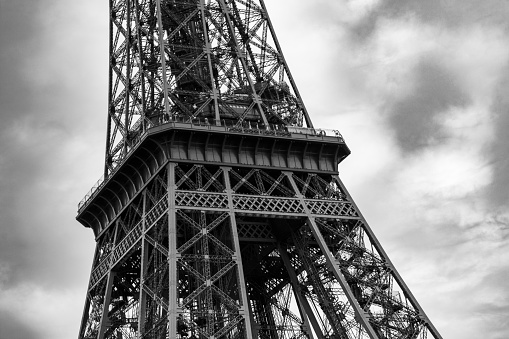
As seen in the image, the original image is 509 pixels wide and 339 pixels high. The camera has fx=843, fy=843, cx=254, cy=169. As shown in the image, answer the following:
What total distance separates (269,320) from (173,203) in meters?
11.5

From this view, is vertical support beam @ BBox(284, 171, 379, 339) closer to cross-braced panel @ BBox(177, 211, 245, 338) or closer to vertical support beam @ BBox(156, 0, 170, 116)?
cross-braced panel @ BBox(177, 211, 245, 338)

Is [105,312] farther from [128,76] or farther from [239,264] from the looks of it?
[128,76]

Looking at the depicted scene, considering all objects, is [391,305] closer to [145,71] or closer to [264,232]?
[264,232]

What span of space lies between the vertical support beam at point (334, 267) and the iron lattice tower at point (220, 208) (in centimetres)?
8

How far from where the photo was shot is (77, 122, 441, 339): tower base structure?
3925 centimetres

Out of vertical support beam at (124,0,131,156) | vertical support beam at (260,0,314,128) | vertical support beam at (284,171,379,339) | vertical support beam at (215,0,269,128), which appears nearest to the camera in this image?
vertical support beam at (284,171,379,339)

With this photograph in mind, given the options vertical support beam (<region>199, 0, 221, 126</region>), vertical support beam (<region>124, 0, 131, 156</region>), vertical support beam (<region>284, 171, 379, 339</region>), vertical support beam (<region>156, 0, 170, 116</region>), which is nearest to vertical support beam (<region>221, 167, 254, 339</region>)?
vertical support beam (<region>284, 171, 379, 339</region>)

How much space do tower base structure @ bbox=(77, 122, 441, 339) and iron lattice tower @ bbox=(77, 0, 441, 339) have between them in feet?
0.26

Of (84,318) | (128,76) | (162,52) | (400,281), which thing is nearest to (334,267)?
(400,281)

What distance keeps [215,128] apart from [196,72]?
7566 millimetres

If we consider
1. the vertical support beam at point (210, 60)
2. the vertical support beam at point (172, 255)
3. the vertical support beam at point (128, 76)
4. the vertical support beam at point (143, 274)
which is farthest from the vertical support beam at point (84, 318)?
the vertical support beam at point (210, 60)

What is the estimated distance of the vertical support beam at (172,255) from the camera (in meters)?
35.5

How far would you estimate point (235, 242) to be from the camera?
39.8 meters

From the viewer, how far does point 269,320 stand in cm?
4841
